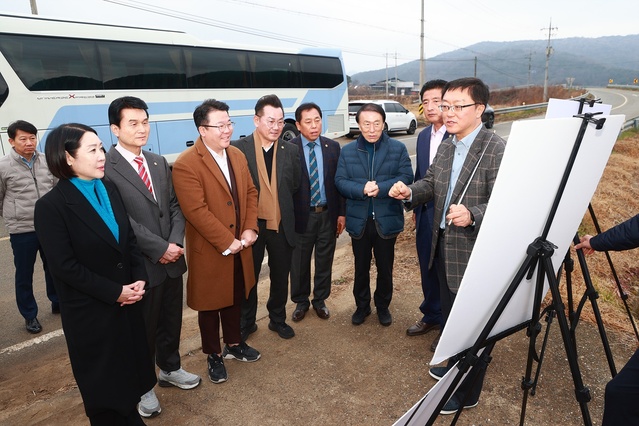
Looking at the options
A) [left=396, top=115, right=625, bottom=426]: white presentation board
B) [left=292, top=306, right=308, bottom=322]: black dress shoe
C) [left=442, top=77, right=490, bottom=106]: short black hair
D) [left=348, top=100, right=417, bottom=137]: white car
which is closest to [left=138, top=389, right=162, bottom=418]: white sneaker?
[left=292, top=306, right=308, bottom=322]: black dress shoe

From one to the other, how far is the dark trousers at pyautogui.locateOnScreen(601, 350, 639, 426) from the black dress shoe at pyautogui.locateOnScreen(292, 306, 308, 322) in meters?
2.41

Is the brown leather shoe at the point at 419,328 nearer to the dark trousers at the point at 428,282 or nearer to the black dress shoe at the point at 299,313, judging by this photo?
the dark trousers at the point at 428,282

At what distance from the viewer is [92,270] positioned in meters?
2.15

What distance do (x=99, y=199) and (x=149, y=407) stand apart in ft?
4.45

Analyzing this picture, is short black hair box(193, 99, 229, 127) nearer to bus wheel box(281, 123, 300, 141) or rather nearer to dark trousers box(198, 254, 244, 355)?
dark trousers box(198, 254, 244, 355)

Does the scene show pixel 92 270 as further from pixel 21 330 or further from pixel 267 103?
pixel 21 330

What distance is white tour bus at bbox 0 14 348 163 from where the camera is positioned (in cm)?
808

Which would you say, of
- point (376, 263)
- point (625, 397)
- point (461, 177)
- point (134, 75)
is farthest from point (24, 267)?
point (134, 75)

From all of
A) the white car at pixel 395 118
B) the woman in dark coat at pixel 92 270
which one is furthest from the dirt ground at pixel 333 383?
the white car at pixel 395 118

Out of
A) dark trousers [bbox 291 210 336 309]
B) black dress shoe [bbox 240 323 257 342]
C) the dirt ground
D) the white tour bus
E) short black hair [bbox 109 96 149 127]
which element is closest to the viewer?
short black hair [bbox 109 96 149 127]

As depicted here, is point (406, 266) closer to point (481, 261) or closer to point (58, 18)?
point (481, 261)

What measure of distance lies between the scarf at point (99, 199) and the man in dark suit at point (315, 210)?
5.47 ft

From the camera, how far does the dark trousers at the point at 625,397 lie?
186 centimetres

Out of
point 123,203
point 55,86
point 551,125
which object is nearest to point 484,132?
point 551,125
